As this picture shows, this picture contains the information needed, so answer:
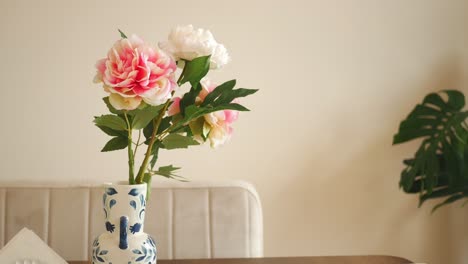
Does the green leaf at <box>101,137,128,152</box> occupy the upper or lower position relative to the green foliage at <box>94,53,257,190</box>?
lower

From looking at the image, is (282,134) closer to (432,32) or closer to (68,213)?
(432,32)

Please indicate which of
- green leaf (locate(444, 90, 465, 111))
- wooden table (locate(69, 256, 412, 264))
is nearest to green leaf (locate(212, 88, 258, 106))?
wooden table (locate(69, 256, 412, 264))

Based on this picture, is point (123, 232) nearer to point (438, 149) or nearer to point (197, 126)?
point (197, 126)

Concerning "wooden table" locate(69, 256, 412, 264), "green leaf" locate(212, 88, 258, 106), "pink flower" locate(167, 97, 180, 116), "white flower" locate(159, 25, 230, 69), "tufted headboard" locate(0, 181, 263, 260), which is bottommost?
"wooden table" locate(69, 256, 412, 264)

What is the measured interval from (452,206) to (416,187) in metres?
0.33

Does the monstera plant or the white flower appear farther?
the monstera plant

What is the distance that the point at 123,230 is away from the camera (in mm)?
819

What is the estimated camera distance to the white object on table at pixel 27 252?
0.91 metres

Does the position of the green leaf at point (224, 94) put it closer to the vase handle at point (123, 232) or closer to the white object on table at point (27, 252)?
the vase handle at point (123, 232)

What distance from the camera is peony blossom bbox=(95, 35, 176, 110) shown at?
750 millimetres

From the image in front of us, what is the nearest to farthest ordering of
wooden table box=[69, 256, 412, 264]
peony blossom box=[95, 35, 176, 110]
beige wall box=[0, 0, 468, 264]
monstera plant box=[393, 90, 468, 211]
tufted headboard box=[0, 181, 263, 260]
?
peony blossom box=[95, 35, 176, 110] → wooden table box=[69, 256, 412, 264] → tufted headboard box=[0, 181, 263, 260] → monstera plant box=[393, 90, 468, 211] → beige wall box=[0, 0, 468, 264]

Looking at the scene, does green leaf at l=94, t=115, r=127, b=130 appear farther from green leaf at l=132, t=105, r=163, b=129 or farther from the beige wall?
the beige wall

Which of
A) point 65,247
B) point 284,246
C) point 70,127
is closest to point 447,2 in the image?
point 284,246

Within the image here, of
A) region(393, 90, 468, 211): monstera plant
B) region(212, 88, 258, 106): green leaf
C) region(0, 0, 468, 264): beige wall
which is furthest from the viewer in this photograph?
region(0, 0, 468, 264): beige wall
